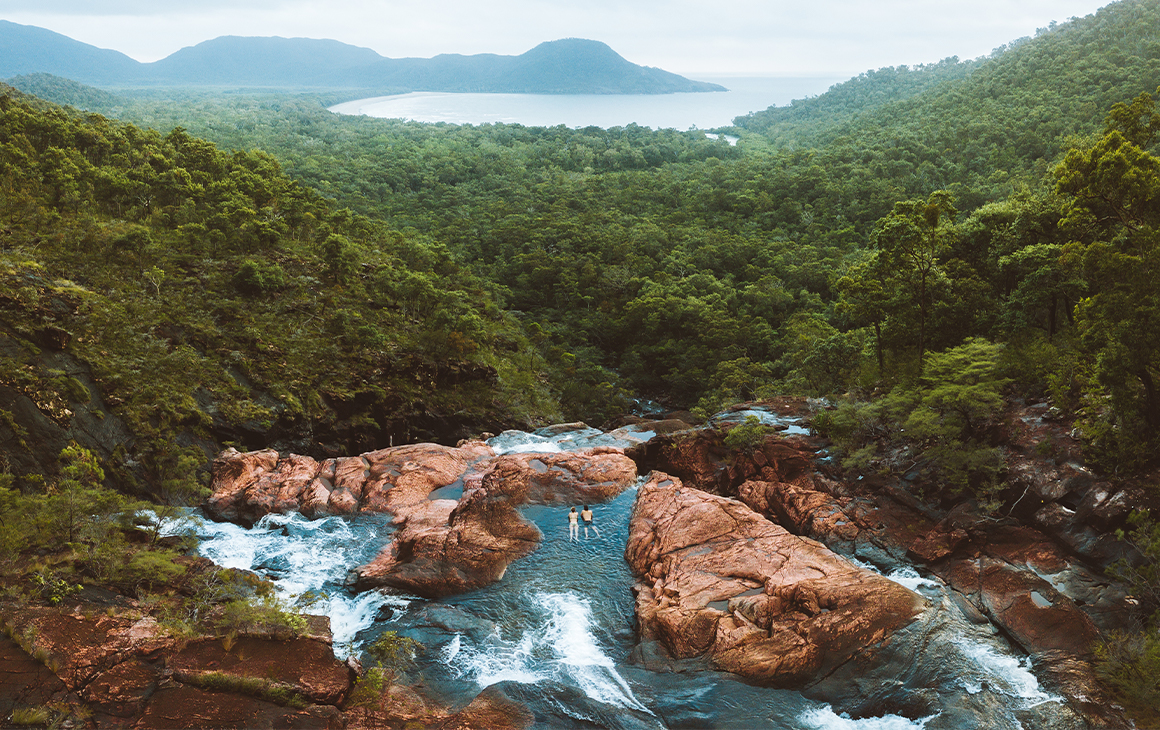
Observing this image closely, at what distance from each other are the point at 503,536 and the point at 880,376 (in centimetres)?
2087

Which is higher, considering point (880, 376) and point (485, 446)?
point (880, 376)

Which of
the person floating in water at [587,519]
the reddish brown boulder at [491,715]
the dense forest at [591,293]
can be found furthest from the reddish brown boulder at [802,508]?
the reddish brown boulder at [491,715]

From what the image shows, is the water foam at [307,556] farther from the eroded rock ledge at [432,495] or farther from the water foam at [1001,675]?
the water foam at [1001,675]

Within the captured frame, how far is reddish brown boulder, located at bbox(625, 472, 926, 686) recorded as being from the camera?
17328 millimetres

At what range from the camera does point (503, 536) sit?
79.1 feet

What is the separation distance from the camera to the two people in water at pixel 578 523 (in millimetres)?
25016

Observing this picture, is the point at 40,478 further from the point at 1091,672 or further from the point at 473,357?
the point at 1091,672

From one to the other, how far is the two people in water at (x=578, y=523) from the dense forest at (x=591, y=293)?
11.6 metres

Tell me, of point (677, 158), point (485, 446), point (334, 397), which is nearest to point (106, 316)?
point (334, 397)

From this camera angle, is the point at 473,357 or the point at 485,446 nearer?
the point at 485,446

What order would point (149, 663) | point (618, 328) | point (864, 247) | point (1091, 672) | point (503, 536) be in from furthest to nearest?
point (864, 247)
point (618, 328)
point (503, 536)
point (1091, 672)
point (149, 663)

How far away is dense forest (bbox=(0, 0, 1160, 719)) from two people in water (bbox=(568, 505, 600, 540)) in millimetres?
11646

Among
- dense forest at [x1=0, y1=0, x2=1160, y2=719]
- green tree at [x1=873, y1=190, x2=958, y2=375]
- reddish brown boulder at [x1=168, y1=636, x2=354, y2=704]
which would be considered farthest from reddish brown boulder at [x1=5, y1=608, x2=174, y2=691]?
green tree at [x1=873, y1=190, x2=958, y2=375]

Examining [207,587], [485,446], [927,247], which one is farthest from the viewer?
[485,446]
